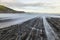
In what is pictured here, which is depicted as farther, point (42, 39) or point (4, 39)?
point (42, 39)

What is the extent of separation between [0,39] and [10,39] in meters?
0.75

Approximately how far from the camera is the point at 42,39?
43.5 feet

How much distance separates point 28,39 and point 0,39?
208cm

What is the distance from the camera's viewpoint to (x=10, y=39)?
12398 millimetres

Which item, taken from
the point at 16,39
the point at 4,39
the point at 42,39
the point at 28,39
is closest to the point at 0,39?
the point at 4,39

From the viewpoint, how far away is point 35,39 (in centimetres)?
1287

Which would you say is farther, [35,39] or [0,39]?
[35,39]

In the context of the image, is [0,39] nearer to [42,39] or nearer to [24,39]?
[24,39]

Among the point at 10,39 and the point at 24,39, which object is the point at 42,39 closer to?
the point at 24,39

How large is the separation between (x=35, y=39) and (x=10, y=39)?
1.93 m

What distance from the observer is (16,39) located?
40.4 ft

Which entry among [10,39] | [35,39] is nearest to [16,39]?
[10,39]

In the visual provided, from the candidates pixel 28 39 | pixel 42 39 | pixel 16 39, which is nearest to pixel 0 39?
pixel 16 39

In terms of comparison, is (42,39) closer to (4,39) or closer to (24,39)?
(24,39)
